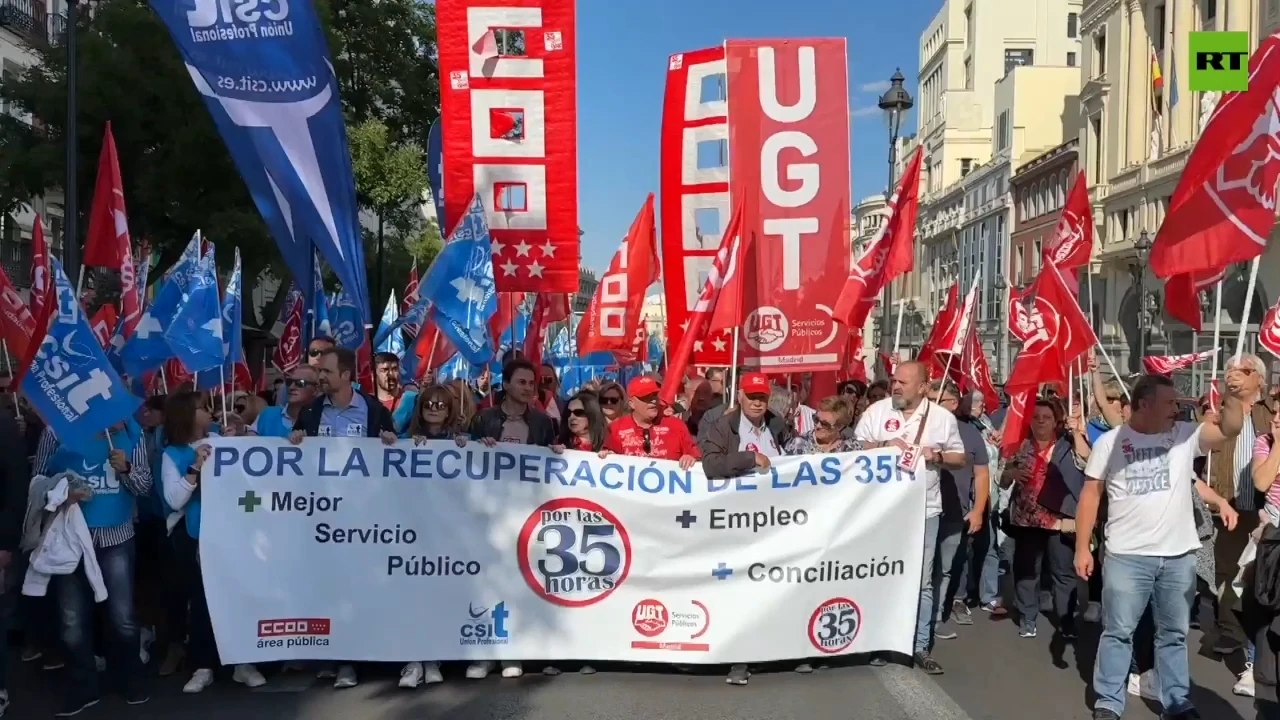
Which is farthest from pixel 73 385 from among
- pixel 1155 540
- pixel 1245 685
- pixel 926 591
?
pixel 1245 685

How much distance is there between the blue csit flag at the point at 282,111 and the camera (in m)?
7.36

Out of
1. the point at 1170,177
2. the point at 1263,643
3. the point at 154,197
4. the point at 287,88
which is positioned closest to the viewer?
the point at 1263,643

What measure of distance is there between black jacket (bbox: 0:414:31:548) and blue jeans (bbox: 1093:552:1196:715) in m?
5.21

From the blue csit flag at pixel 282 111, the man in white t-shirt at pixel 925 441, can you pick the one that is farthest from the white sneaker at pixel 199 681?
the man in white t-shirt at pixel 925 441

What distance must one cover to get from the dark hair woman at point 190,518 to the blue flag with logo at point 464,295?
2028 mm

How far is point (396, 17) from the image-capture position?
1095 inches

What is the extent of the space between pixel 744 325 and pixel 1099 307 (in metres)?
45.3

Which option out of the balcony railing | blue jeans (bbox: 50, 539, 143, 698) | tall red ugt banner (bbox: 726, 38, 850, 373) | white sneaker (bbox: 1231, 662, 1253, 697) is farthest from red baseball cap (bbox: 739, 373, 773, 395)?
the balcony railing

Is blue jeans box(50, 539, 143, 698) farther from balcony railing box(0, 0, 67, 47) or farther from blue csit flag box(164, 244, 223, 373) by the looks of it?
balcony railing box(0, 0, 67, 47)

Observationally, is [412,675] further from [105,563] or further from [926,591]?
[926,591]

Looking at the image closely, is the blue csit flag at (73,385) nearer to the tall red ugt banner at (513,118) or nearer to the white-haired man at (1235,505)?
the tall red ugt banner at (513,118)

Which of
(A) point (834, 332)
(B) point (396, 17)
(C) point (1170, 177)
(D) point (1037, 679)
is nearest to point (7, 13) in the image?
(B) point (396, 17)

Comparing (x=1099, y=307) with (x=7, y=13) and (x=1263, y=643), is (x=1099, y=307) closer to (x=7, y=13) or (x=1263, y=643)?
(x=7, y=13)

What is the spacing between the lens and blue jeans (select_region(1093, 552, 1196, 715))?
577 centimetres
